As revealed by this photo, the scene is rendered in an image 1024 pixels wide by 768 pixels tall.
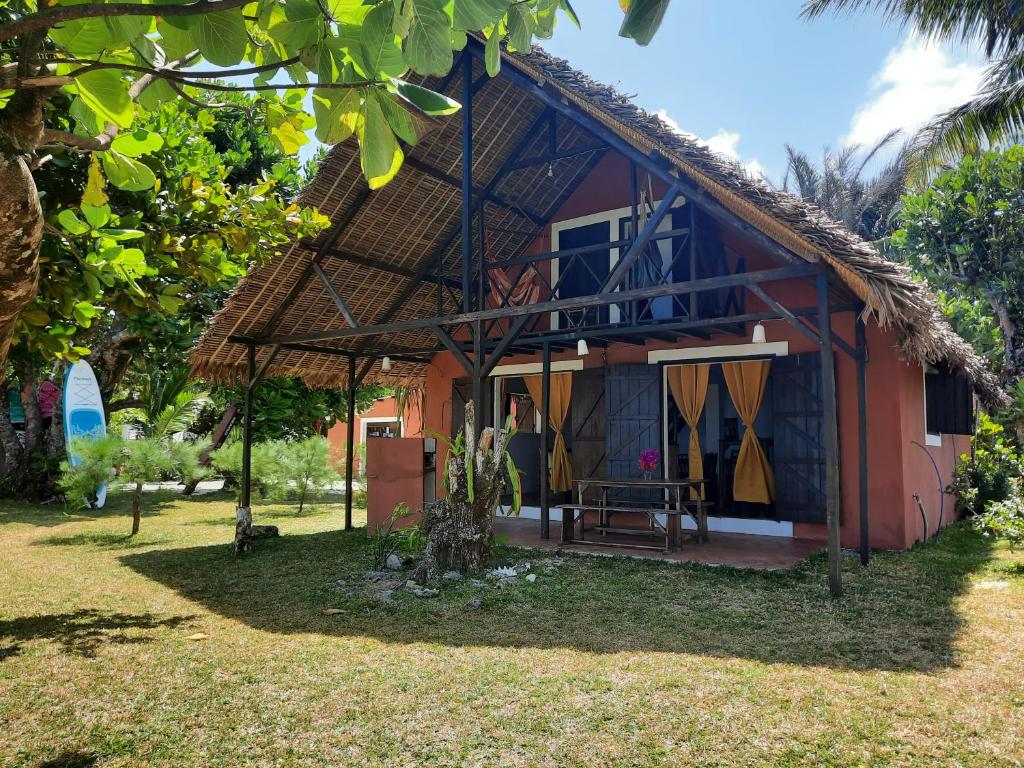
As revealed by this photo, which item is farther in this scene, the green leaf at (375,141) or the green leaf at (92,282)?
the green leaf at (92,282)

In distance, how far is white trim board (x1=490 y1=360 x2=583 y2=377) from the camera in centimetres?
876

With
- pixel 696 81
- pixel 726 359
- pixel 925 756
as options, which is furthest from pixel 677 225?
pixel 925 756

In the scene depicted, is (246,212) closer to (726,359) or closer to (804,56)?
(726,359)

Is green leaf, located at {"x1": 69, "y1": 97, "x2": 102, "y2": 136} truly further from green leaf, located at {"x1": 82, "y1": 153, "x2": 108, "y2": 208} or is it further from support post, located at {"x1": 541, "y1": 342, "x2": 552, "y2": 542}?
support post, located at {"x1": 541, "y1": 342, "x2": 552, "y2": 542}

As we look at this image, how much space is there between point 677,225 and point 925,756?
605 cm

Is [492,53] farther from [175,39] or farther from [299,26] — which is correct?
[175,39]

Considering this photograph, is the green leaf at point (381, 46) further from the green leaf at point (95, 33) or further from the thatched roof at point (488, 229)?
the thatched roof at point (488, 229)

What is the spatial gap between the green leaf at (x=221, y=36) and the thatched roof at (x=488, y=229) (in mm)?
3884

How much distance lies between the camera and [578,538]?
699 centimetres

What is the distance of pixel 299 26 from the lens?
1.21 metres

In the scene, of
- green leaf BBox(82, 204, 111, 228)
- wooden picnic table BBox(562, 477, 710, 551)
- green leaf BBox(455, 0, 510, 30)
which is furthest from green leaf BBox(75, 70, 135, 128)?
wooden picnic table BBox(562, 477, 710, 551)

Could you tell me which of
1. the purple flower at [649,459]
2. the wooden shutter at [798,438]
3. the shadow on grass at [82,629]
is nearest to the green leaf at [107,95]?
the shadow on grass at [82,629]

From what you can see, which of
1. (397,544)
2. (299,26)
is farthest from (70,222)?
(397,544)

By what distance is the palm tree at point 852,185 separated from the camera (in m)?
19.7
